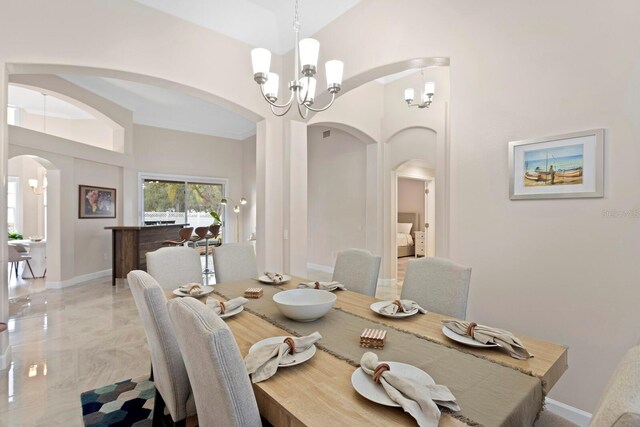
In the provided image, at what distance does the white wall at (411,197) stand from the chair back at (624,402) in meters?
9.51

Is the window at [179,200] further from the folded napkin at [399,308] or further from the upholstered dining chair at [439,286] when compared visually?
the folded napkin at [399,308]

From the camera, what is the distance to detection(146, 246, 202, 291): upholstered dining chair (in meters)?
2.53

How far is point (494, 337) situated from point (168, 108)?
7.42 meters

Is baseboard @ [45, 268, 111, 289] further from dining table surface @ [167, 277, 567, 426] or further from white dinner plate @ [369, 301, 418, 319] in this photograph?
white dinner plate @ [369, 301, 418, 319]

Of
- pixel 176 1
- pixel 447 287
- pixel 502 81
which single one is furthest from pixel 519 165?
pixel 176 1

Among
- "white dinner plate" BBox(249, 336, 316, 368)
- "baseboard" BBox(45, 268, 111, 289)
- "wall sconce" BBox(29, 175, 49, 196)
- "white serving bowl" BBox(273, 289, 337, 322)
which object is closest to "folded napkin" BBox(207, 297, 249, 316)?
"white serving bowl" BBox(273, 289, 337, 322)

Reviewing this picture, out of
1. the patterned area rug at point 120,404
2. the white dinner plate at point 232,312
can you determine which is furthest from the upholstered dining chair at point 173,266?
the white dinner plate at point 232,312

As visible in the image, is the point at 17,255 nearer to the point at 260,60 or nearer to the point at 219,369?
the point at 260,60

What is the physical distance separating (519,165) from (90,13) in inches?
154

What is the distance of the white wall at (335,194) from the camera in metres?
6.27

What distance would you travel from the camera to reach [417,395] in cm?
92

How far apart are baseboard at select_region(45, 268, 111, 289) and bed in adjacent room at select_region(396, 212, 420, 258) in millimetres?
7312

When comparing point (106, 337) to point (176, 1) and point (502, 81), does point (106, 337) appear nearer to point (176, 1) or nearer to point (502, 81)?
point (176, 1)

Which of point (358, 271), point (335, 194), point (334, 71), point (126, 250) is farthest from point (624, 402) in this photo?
point (126, 250)
